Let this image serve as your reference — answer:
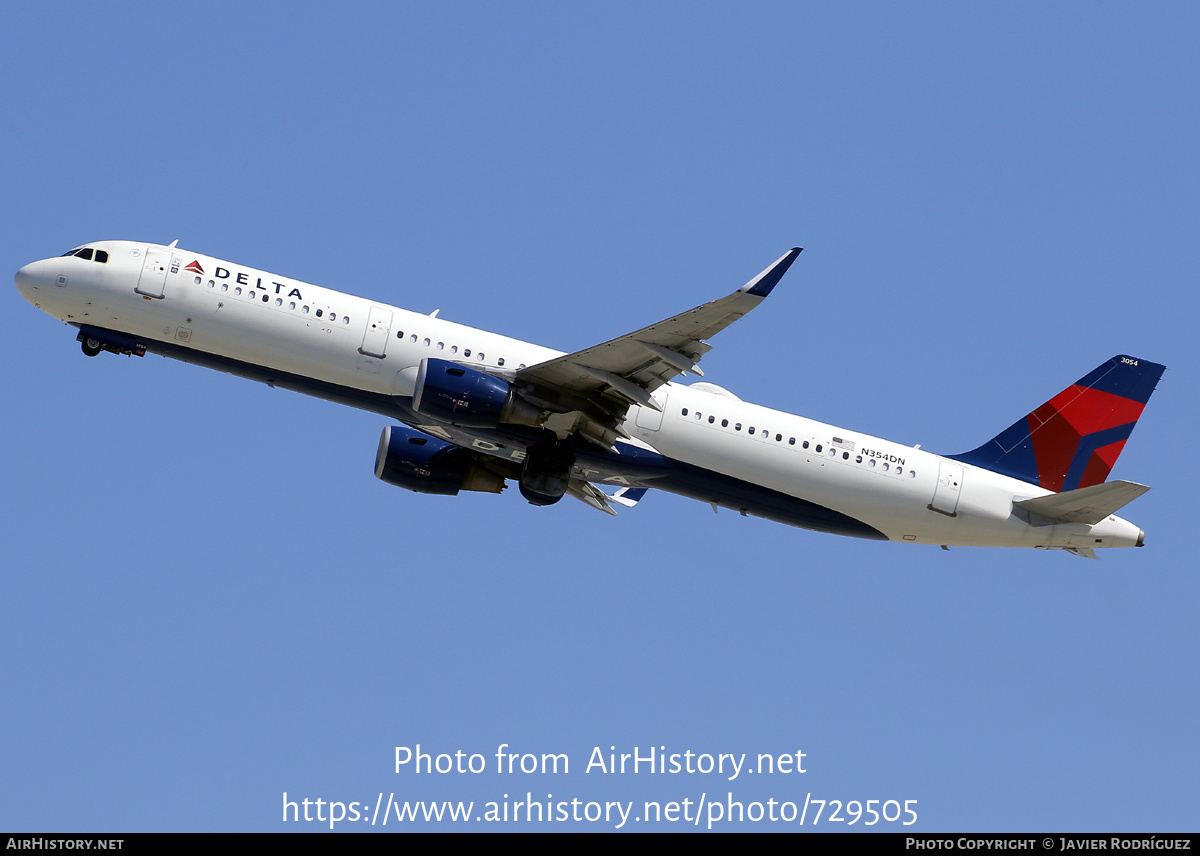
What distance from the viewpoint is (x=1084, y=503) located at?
37156mm

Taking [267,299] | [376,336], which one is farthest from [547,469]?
[267,299]

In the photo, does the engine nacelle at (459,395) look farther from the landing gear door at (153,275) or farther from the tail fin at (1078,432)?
the tail fin at (1078,432)

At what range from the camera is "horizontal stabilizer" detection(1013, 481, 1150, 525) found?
35.7 metres

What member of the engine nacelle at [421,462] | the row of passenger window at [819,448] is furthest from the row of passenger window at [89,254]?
the row of passenger window at [819,448]

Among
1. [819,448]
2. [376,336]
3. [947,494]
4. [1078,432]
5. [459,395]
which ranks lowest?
[459,395]

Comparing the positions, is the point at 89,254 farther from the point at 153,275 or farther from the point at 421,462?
the point at 421,462

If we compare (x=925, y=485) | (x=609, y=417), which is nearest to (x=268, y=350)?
(x=609, y=417)

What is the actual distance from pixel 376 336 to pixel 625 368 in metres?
6.93

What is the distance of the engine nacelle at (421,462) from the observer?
3941cm

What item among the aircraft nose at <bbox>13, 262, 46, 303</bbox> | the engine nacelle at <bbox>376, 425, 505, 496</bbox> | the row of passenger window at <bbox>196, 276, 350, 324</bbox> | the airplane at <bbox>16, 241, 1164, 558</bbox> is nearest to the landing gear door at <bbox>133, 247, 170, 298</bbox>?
the airplane at <bbox>16, 241, 1164, 558</bbox>

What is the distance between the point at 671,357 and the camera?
32344 mm

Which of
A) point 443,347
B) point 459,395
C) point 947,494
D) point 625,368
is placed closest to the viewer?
point 459,395
